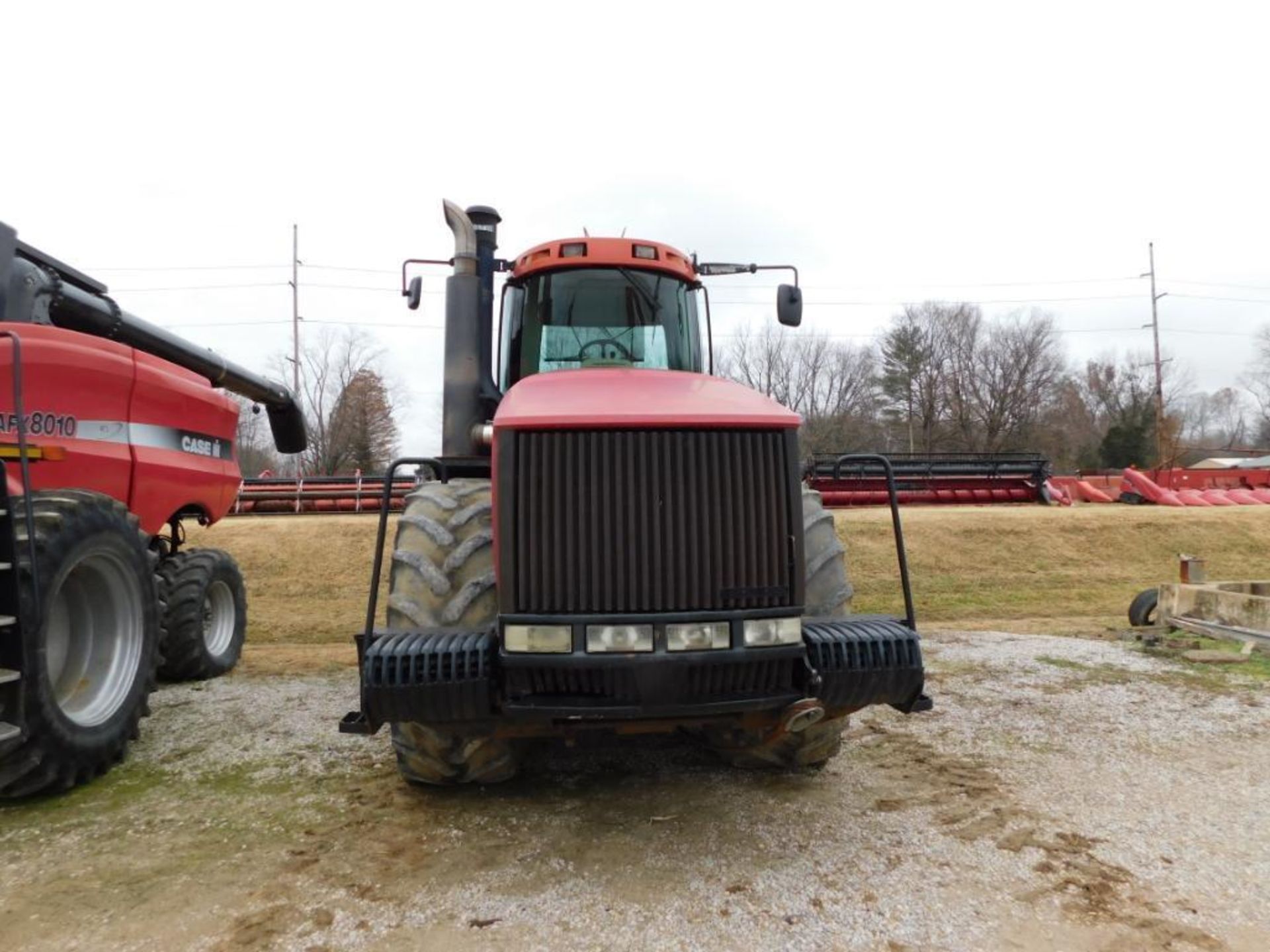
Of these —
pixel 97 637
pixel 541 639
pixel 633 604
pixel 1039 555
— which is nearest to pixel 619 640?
pixel 633 604

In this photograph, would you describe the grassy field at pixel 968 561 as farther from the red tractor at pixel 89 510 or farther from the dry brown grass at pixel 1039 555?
the red tractor at pixel 89 510

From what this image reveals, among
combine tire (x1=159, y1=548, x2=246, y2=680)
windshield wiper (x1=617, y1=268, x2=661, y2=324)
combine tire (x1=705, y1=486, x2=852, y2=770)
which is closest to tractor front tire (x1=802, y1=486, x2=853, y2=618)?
combine tire (x1=705, y1=486, x2=852, y2=770)

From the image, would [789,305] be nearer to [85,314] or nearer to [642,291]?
[642,291]

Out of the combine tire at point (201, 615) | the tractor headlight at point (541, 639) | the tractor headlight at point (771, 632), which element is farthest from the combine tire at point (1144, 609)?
the combine tire at point (201, 615)

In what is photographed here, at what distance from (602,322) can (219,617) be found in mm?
4717

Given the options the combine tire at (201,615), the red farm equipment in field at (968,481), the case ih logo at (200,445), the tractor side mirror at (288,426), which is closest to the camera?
the case ih logo at (200,445)

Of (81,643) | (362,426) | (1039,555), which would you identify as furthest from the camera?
(362,426)

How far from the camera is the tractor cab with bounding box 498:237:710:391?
4.44 m

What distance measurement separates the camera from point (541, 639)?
2785 millimetres

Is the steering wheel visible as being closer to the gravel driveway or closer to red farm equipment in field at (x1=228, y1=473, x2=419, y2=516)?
the gravel driveway

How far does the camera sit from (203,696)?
230 inches

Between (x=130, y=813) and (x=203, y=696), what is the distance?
239cm

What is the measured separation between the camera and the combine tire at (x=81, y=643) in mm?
3520

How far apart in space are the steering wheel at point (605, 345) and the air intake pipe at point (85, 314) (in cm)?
323
